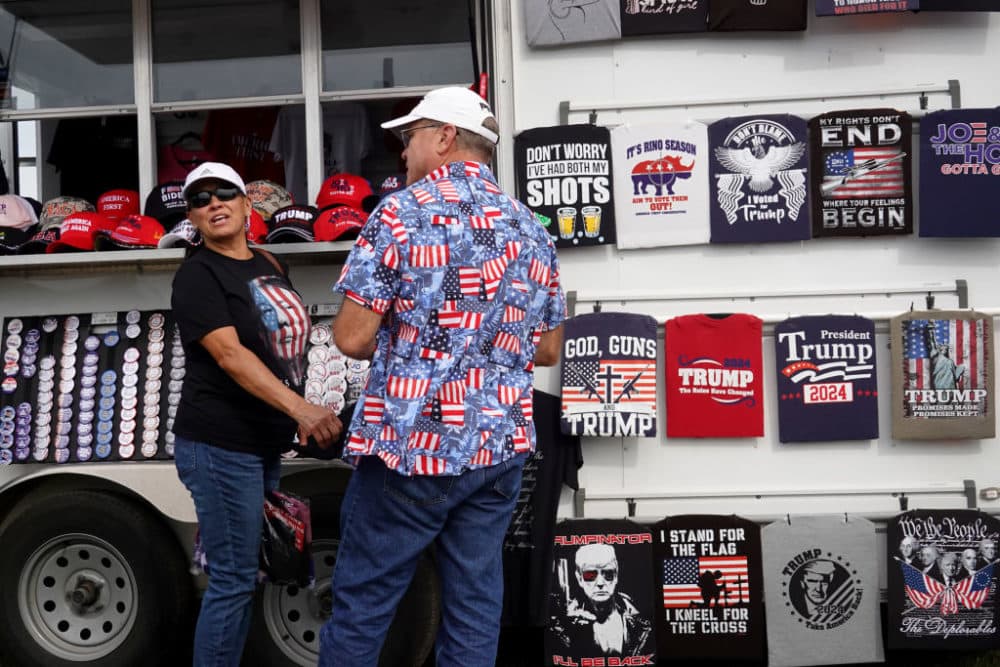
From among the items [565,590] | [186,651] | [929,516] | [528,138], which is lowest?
[186,651]

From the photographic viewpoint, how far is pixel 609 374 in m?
3.89

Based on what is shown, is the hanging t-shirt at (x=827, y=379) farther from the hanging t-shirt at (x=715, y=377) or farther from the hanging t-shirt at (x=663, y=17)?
the hanging t-shirt at (x=663, y=17)

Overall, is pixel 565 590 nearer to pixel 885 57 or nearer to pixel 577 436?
pixel 577 436

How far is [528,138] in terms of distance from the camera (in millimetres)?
3967

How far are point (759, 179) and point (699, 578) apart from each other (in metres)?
1.62

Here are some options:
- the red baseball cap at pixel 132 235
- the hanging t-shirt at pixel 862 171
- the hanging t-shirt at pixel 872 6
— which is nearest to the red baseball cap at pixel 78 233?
the red baseball cap at pixel 132 235

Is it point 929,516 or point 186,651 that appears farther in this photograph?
point 186,651

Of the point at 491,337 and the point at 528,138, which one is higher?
the point at 528,138

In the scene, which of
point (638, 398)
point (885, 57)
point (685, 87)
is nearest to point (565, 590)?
point (638, 398)

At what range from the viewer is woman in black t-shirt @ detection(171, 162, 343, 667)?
3.07 m

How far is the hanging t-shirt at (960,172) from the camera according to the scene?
388 cm

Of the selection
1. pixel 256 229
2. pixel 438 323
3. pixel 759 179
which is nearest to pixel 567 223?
pixel 759 179

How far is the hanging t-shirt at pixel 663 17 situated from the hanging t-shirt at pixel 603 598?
197cm

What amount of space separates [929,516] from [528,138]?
2.17 meters
